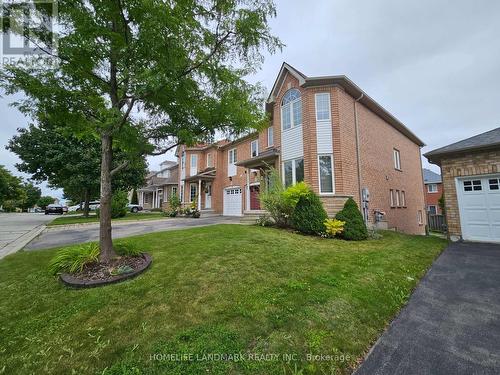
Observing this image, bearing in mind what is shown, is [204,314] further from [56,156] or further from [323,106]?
[56,156]

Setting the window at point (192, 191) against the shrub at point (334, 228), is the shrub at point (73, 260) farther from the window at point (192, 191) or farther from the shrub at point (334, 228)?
the window at point (192, 191)

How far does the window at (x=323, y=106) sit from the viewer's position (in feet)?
38.8

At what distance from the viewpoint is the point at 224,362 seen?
2.25 meters

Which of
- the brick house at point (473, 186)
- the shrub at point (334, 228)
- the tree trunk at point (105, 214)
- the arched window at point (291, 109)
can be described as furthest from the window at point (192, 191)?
the brick house at point (473, 186)

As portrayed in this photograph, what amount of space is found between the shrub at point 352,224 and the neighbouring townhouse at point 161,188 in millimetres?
21561

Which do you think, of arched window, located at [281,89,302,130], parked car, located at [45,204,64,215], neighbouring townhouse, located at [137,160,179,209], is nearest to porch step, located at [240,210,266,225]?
arched window, located at [281,89,302,130]

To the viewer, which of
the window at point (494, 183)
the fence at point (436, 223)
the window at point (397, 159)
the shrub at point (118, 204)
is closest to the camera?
the window at point (494, 183)

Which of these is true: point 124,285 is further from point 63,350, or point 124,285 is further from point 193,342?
point 193,342

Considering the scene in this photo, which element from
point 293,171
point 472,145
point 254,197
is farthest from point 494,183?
point 254,197

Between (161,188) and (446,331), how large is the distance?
1317 inches

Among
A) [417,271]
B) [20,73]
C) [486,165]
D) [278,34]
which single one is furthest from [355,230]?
→ [20,73]

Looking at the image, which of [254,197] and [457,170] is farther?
[254,197]

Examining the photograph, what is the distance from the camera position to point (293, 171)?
12516 millimetres

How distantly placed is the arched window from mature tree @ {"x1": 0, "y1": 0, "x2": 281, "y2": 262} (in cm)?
787
